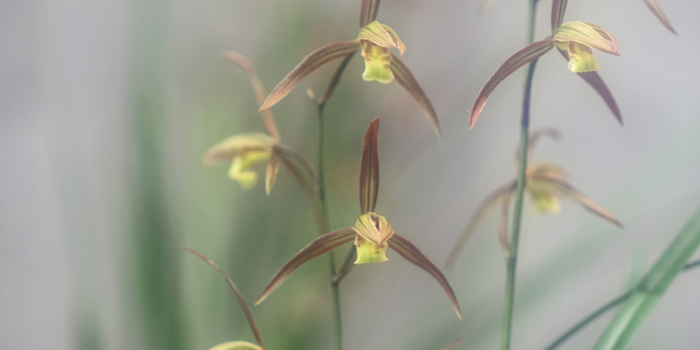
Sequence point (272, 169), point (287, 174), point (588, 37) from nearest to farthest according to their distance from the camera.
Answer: point (588, 37), point (272, 169), point (287, 174)

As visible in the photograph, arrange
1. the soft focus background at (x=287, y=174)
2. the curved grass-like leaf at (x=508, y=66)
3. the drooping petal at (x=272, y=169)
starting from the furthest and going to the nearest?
the soft focus background at (x=287, y=174) < the drooping petal at (x=272, y=169) < the curved grass-like leaf at (x=508, y=66)

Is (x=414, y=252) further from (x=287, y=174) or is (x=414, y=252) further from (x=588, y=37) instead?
(x=287, y=174)

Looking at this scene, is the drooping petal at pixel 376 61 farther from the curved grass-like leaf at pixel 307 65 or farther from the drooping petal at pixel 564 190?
the drooping petal at pixel 564 190

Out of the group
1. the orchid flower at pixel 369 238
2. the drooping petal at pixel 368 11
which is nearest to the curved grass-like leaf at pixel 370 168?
the orchid flower at pixel 369 238

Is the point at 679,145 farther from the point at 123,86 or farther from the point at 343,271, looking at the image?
the point at 123,86

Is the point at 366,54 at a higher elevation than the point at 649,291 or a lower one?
higher

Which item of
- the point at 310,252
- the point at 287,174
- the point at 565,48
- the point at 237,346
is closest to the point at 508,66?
the point at 565,48
